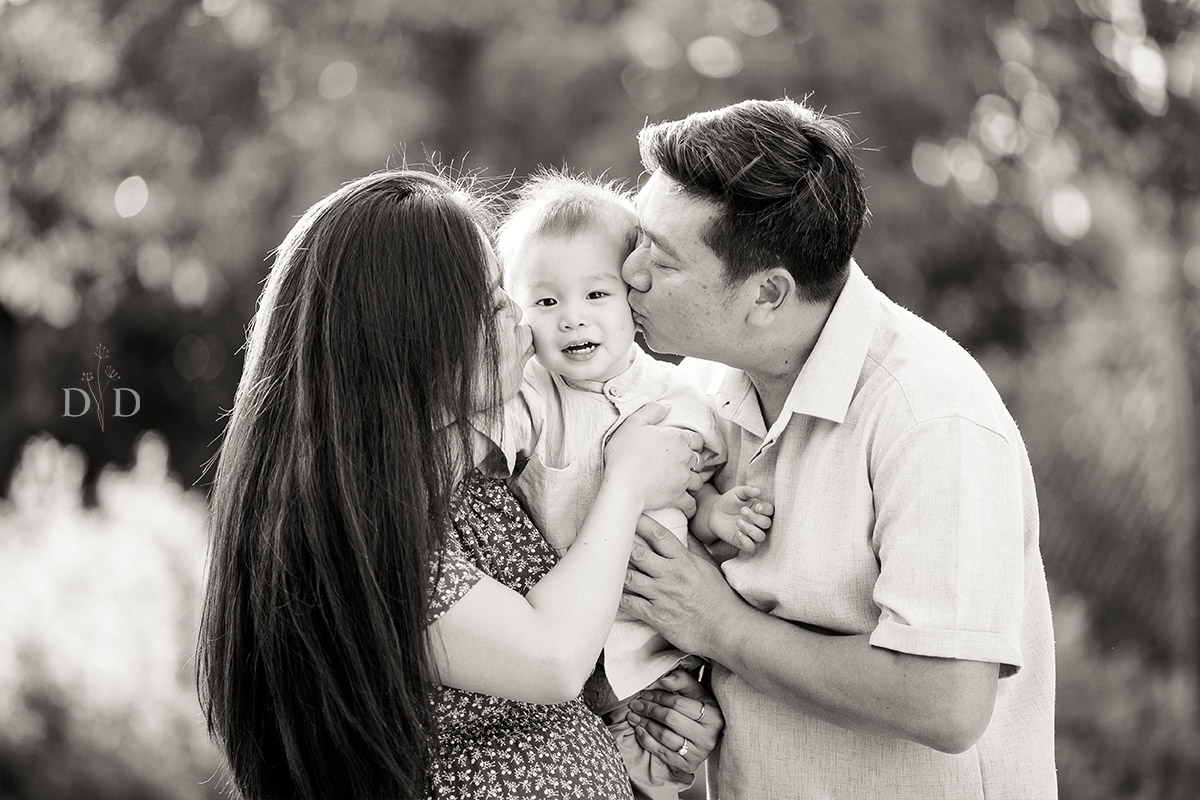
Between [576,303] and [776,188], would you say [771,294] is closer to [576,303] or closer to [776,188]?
[776,188]

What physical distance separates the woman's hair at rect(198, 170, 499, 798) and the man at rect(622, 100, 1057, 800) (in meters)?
0.53

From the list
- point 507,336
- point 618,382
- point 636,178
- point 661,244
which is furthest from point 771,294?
point 636,178

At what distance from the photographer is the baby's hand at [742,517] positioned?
2482 millimetres

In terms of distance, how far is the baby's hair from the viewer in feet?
8.66

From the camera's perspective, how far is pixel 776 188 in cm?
243

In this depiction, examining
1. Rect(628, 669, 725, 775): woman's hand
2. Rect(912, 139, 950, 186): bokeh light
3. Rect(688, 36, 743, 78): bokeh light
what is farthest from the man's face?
Rect(912, 139, 950, 186): bokeh light

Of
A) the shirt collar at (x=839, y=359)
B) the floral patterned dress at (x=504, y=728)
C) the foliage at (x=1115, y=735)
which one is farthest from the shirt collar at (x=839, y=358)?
the foliage at (x=1115, y=735)

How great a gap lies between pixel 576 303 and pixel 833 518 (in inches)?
28.3

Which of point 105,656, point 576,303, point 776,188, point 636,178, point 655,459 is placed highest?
point 636,178

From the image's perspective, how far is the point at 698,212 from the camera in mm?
2508

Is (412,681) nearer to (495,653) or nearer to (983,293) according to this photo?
(495,653)

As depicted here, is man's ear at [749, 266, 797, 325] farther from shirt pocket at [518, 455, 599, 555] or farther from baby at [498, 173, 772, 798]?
shirt pocket at [518, 455, 599, 555]

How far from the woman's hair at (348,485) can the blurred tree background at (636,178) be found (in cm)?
348

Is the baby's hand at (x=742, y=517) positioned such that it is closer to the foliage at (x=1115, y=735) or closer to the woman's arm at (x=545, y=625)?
the woman's arm at (x=545, y=625)
